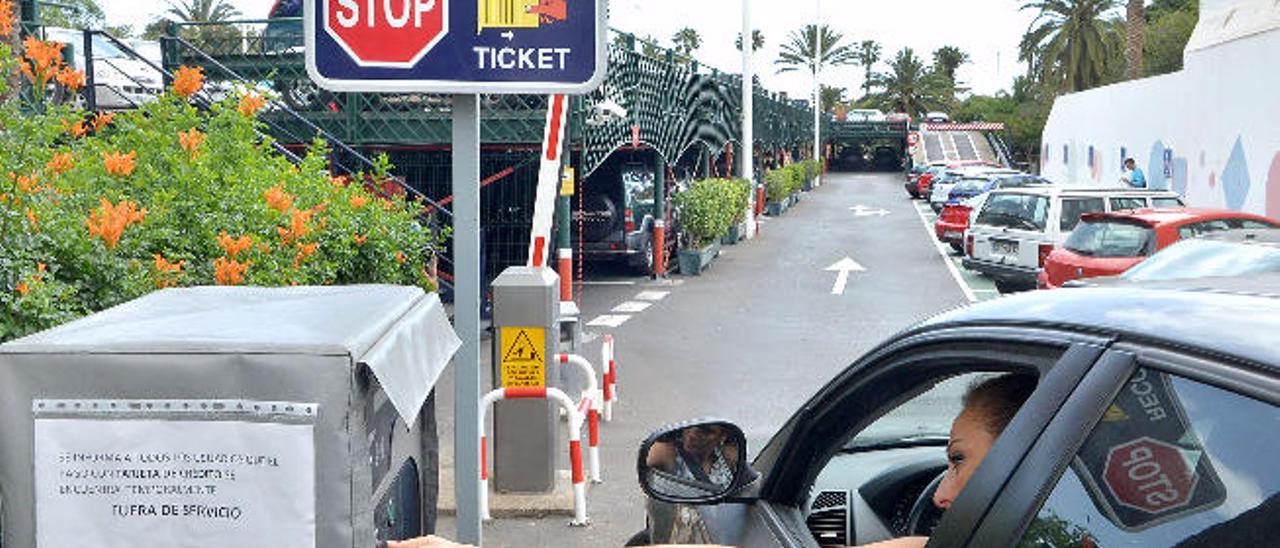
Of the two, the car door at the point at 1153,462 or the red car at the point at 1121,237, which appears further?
the red car at the point at 1121,237

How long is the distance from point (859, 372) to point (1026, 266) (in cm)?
1679

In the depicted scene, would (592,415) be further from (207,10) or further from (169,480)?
(207,10)

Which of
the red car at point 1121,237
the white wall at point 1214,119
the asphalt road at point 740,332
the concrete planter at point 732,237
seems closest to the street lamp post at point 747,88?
the concrete planter at point 732,237

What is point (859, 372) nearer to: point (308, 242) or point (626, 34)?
point (308, 242)

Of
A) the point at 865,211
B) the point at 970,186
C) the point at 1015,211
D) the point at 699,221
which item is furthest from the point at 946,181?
the point at 1015,211

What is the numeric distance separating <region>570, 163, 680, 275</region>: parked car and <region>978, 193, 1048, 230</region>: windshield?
5.08 metres

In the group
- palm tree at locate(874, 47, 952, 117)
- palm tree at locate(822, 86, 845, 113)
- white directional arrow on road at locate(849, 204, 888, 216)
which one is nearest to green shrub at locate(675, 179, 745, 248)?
white directional arrow on road at locate(849, 204, 888, 216)

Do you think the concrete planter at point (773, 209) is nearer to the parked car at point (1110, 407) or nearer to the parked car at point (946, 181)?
the parked car at point (946, 181)

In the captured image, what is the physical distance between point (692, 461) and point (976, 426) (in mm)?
964

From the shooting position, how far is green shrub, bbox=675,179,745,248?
2316cm

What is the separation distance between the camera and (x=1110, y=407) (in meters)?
2.11

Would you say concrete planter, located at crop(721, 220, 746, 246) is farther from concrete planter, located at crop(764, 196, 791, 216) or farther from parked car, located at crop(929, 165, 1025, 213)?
parked car, located at crop(929, 165, 1025, 213)

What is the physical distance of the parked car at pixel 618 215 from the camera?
21172mm

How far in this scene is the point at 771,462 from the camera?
11.2 feet
